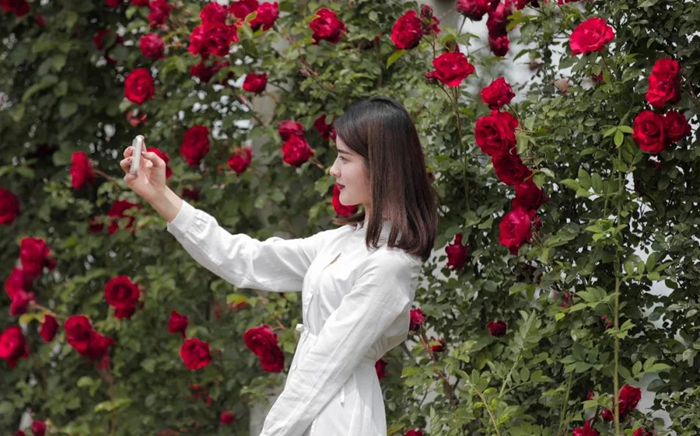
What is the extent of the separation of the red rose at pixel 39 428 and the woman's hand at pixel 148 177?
178cm

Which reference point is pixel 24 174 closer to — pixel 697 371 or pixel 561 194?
pixel 561 194

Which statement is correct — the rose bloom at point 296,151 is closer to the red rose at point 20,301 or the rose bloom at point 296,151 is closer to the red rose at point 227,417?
Result: the red rose at point 227,417

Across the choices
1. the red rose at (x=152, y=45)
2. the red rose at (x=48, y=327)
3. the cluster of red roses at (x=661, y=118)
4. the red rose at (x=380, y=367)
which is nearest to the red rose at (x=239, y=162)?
the red rose at (x=152, y=45)

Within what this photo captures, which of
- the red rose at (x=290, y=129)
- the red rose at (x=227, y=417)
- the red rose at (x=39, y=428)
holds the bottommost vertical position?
the red rose at (x=39, y=428)

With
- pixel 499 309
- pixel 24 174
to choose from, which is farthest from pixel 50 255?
pixel 499 309

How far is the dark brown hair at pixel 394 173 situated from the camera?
2.23 m

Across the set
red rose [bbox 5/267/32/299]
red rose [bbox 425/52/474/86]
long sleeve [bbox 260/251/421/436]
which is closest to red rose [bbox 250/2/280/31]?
red rose [bbox 425/52/474/86]

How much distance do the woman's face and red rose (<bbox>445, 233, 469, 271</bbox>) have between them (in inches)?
20.1

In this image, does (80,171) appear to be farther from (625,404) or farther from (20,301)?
(625,404)

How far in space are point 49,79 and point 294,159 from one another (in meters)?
1.25

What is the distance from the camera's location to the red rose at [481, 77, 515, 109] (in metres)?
2.55

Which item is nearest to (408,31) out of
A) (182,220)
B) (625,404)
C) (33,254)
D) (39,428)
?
(182,220)

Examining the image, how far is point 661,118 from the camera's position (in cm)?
233

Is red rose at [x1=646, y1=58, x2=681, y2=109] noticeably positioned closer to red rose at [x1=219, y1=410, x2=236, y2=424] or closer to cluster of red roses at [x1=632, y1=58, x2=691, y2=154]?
cluster of red roses at [x1=632, y1=58, x2=691, y2=154]
